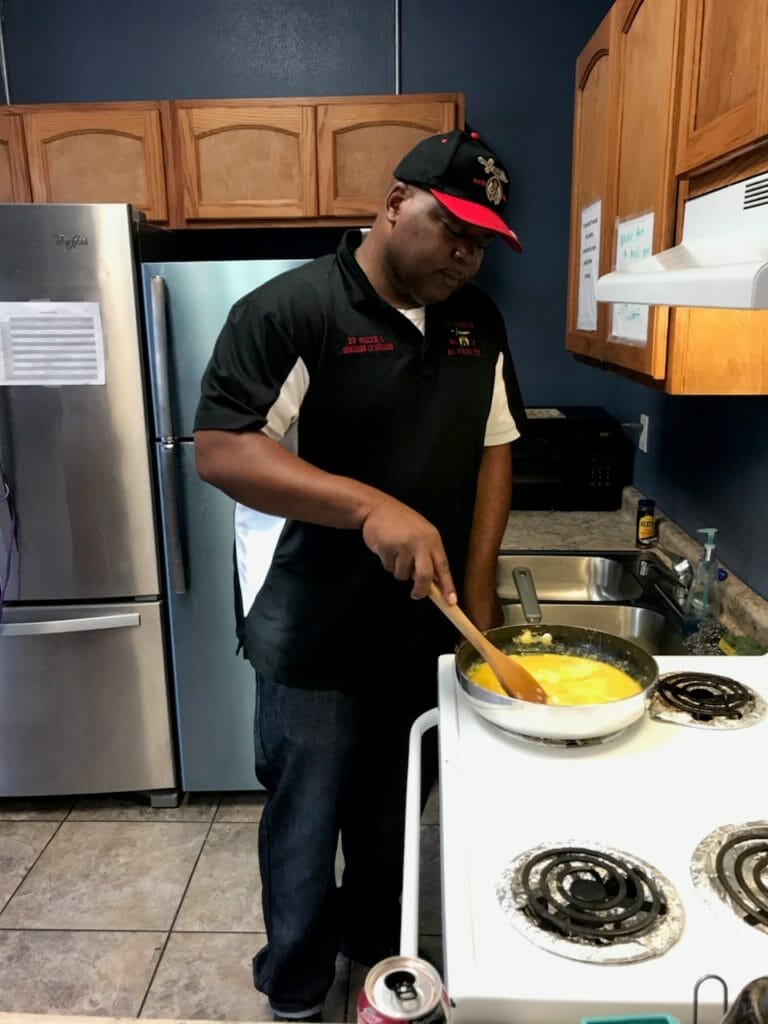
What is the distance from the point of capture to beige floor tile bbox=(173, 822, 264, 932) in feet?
6.77

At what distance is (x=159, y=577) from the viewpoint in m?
2.42

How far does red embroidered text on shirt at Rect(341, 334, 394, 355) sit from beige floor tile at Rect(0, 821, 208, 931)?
5.11ft

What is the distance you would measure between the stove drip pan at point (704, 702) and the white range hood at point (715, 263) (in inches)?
23.2

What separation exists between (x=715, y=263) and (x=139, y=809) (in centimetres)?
234

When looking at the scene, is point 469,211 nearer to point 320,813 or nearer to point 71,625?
point 320,813

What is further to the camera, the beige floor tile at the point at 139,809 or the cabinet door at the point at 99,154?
→ the cabinet door at the point at 99,154

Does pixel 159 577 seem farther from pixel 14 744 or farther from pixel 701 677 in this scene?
pixel 701 677

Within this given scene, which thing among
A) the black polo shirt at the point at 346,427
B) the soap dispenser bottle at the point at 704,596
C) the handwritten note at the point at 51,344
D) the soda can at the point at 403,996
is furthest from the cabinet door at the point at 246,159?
the soda can at the point at 403,996

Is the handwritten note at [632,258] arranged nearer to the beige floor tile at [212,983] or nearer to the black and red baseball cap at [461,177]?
the black and red baseball cap at [461,177]

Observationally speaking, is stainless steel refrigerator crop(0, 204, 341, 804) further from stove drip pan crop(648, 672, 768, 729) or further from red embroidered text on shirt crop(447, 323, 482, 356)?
stove drip pan crop(648, 672, 768, 729)

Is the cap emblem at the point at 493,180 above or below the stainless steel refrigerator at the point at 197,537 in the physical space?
above

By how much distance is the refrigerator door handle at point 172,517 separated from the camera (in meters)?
2.33

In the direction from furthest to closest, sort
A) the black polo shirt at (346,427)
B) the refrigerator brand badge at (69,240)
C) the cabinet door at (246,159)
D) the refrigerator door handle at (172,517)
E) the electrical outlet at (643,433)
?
the cabinet door at (246,159) < the electrical outlet at (643,433) < the refrigerator door handle at (172,517) < the refrigerator brand badge at (69,240) < the black polo shirt at (346,427)

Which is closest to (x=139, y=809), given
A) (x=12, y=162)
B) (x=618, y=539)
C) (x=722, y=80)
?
(x=618, y=539)
